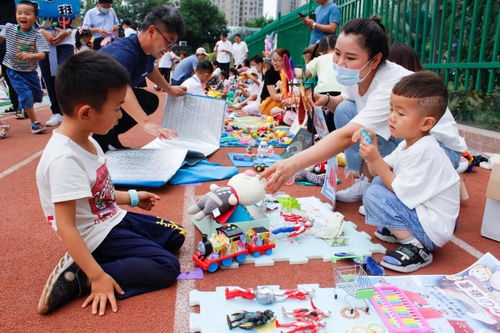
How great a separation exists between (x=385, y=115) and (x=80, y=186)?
6.14 feet

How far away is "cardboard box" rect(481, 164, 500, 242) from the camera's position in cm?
248

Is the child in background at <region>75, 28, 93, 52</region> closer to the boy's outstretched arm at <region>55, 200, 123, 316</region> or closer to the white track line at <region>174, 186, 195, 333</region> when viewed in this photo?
the white track line at <region>174, 186, 195, 333</region>

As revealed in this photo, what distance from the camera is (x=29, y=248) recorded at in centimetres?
236

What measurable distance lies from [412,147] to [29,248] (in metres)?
2.24

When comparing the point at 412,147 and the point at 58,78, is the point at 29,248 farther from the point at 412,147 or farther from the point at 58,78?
the point at 412,147

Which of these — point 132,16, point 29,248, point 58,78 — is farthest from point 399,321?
point 132,16

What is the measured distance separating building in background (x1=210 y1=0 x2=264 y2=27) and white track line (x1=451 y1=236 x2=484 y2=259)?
10833 cm

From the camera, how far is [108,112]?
183 centimetres

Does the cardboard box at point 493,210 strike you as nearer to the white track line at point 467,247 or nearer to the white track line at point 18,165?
the white track line at point 467,247

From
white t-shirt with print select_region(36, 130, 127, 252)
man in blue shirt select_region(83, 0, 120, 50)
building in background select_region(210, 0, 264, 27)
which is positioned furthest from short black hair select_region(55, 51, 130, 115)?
building in background select_region(210, 0, 264, 27)

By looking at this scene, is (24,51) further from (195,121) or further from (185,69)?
(185,69)

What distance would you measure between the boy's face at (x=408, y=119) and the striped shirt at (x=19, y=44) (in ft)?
16.7

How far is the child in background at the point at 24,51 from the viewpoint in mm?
5434

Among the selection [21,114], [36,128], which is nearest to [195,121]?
[36,128]
